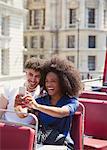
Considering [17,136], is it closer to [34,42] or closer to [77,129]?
[77,129]

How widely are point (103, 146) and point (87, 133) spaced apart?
0.61 meters

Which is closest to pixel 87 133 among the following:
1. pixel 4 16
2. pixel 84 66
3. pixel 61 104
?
pixel 61 104

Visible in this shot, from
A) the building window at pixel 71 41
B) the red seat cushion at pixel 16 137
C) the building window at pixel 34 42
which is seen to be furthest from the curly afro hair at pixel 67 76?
the building window at pixel 34 42

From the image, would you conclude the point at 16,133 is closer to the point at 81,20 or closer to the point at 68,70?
the point at 68,70

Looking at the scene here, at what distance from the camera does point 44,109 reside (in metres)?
3.88

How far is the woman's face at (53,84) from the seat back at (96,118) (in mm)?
1259

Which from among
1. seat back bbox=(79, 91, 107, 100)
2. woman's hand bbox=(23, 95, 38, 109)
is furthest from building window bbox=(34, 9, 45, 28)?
woman's hand bbox=(23, 95, 38, 109)

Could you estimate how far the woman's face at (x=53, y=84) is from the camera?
4.15 metres

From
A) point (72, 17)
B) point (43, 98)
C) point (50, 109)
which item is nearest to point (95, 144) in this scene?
point (43, 98)

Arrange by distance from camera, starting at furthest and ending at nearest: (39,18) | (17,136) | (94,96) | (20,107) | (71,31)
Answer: (39,18) < (71,31) < (94,96) < (20,107) < (17,136)

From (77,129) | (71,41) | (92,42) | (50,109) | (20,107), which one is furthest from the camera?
(92,42)

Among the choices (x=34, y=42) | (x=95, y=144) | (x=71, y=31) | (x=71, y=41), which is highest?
(x=71, y=31)

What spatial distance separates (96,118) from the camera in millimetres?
5371

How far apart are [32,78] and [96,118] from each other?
125 centimetres
